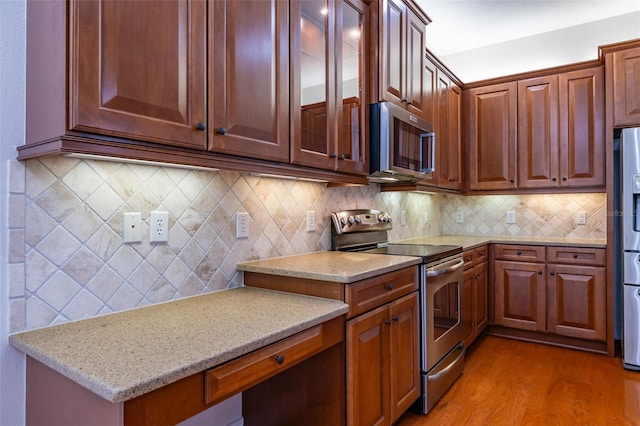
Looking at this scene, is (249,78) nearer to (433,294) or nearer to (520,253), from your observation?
(433,294)

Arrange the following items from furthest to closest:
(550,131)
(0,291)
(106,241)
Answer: (550,131) < (106,241) < (0,291)

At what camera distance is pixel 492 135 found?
3.60 meters

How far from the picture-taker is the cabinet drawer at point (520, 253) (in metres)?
3.23

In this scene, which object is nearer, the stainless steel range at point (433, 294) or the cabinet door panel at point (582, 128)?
the stainless steel range at point (433, 294)

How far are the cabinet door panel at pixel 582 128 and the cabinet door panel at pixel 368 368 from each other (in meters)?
2.47

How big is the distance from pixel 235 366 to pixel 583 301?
3.10 metres

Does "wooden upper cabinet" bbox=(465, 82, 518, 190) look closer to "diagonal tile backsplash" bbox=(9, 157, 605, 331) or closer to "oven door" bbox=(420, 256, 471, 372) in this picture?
"oven door" bbox=(420, 256, 471, 372)

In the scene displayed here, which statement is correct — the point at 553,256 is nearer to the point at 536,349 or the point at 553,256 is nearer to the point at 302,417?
the point at 536,349

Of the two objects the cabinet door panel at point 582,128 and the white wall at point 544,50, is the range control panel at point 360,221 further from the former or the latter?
the white wall at point 544,50

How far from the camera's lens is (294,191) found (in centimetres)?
214

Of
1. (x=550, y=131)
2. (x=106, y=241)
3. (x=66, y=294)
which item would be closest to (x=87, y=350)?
(x=66, y=294)

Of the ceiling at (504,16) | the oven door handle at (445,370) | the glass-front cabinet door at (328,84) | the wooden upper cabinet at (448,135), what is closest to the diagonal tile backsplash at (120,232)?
the glass-front cabinet door at (328,84)

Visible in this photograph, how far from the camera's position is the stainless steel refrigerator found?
270 centimetres

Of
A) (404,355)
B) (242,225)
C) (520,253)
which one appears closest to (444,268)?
(404,355)
